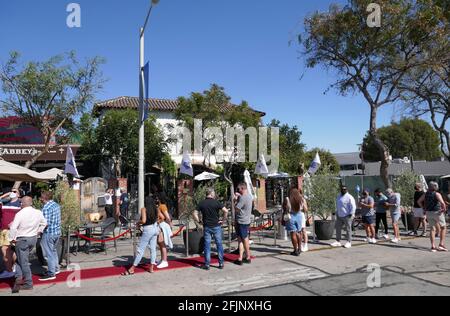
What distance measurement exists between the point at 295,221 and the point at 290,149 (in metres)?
29.4

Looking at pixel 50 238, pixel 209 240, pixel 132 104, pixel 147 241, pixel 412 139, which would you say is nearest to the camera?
pixel 50 238

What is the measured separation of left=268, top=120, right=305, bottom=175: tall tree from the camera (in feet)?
101

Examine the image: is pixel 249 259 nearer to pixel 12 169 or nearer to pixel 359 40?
pixel 12 169

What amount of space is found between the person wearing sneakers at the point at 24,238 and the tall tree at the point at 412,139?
54530 millimetres

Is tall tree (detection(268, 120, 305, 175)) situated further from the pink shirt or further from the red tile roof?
the pink shirt

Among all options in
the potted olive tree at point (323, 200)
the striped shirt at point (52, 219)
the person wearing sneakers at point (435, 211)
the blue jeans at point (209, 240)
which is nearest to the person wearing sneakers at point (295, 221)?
the blue jeans at point (209, 240)

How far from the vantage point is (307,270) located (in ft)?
27.4

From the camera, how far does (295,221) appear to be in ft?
31.9

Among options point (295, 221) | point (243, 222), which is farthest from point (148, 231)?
point (295, 221)

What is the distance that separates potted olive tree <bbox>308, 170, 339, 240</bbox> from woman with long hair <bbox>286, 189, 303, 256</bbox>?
8.29ft

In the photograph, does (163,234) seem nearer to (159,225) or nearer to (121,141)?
(159,225)

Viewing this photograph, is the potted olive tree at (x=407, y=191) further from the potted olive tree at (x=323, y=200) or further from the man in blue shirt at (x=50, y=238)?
the man in blue shirt at (x=50, y=238)

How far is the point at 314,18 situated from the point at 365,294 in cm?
1278

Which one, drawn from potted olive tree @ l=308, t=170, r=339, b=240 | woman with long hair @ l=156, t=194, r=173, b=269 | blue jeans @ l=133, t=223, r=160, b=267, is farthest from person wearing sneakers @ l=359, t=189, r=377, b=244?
blue jeans @ l=133, t=223, r=160, b=267
